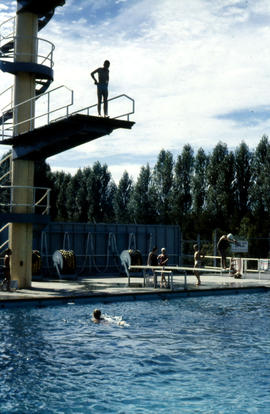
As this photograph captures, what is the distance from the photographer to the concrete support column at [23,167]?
1978 cm

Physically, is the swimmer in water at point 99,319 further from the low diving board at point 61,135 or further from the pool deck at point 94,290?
the low diving board at point 61,135

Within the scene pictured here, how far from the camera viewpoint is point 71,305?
55.2 ft

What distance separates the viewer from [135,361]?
10.3 metres

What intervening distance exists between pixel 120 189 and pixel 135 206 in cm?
537

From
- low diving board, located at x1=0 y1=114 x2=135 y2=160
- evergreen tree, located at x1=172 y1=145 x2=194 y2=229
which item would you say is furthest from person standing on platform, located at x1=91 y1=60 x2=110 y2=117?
evergreen tree, located at x1=172 y1=145 x2=194 y2=229

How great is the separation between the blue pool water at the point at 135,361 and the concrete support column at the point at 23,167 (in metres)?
4.17

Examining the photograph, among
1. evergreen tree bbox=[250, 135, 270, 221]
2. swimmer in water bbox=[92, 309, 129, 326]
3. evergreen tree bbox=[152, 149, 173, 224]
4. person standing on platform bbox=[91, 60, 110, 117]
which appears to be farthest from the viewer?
evergreen tree bbox=[152, 149, 173, 224]

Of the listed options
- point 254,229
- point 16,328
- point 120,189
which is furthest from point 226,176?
point 16,328

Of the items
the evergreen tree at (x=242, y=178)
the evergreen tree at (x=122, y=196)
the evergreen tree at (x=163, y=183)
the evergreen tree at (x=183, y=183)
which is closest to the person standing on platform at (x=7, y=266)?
the evergreen tree at (x=242, y=178)

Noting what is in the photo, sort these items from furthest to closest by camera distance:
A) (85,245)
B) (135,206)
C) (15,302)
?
(135,206) → (85,245) → (15,302)

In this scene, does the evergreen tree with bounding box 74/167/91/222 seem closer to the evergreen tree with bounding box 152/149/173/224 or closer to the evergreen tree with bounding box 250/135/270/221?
the evergreen tree with bounding box 152/149/173/224

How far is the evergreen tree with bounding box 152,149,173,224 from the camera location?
57.8m

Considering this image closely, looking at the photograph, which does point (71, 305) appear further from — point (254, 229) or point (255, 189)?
point (255, 189)

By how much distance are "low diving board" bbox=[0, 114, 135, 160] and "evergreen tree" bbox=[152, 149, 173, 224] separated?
38122mm
